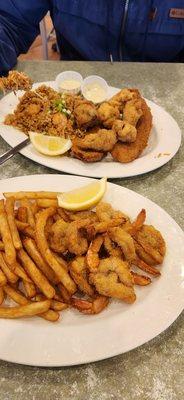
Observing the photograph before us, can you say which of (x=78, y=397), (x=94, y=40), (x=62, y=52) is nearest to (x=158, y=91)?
(x=94, y=40)

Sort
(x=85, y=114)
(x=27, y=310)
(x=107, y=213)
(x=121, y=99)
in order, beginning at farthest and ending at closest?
(x=121, y=99) → (x=85, y=114) → (x=107, y=213) → (x=27, y=310)

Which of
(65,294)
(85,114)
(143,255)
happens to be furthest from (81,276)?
(85,114)

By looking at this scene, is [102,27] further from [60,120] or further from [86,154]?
[86,154]

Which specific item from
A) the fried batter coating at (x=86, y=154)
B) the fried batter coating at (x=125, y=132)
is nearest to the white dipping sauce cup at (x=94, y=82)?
the fried batter coating at (x=125, y=132)

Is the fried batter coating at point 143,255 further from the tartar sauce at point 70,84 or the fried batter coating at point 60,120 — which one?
the tartar sauce at point 70,84

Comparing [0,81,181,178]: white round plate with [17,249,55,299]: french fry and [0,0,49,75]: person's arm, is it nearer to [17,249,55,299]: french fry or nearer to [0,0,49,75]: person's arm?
[0,0,49,75]: person's arm

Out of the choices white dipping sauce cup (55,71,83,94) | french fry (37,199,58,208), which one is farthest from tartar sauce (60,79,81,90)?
french fry (37,199,58,208)

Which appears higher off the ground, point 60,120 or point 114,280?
point 60,120
